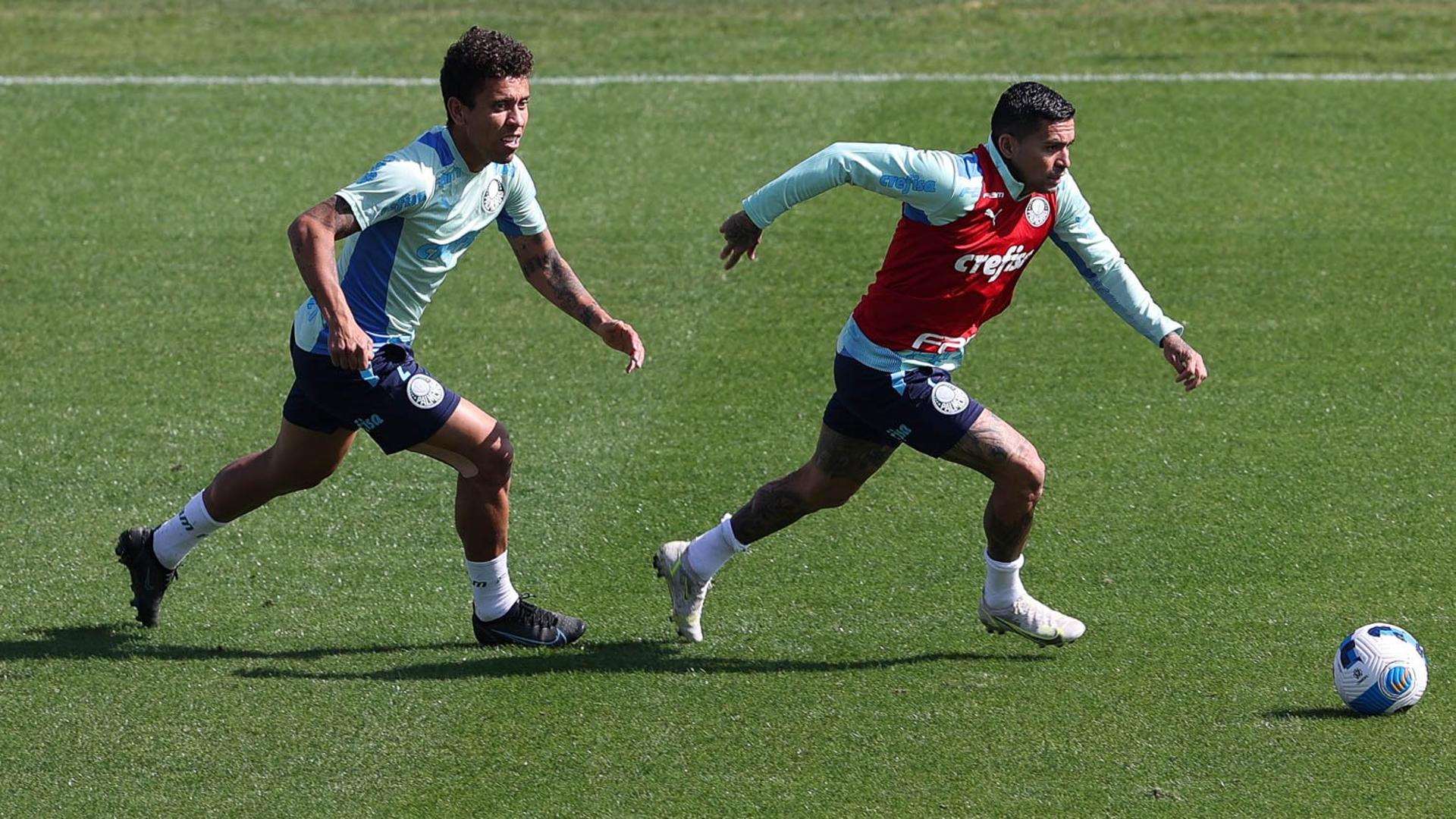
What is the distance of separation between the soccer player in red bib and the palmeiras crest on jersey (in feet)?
3.07

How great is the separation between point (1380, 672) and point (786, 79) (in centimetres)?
802

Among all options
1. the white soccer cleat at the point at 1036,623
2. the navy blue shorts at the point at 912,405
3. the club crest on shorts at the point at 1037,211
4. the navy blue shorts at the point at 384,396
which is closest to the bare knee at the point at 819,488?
the navy blue shorts at the point at 912,405

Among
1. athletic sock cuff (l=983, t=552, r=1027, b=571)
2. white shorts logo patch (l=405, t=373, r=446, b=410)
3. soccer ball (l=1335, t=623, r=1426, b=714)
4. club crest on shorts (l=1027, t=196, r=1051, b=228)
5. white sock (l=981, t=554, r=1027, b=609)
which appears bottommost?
soccer ball (l=1335, t=623, r=1426, b=714)

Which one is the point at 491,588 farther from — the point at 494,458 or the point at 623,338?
the point at 623,338

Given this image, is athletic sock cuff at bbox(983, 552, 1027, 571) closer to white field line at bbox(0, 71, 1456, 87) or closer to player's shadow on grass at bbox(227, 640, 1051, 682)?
player's shadow on grass at bbox(227, 640, 1051, 682)

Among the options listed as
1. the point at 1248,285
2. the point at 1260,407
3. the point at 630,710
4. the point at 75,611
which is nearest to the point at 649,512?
the point at 630,710

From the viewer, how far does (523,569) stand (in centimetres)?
726

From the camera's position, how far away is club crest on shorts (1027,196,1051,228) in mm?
6152

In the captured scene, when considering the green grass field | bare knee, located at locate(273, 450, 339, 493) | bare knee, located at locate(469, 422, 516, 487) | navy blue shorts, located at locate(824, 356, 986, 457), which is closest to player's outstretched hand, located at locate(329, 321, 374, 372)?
bare knee, located at locate(469, 422, 516, 487)

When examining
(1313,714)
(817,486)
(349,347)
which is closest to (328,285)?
(349,347)

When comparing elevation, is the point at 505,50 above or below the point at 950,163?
above

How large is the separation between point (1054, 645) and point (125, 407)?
4766 mm

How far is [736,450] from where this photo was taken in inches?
327

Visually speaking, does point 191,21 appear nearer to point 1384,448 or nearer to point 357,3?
point 357,3
